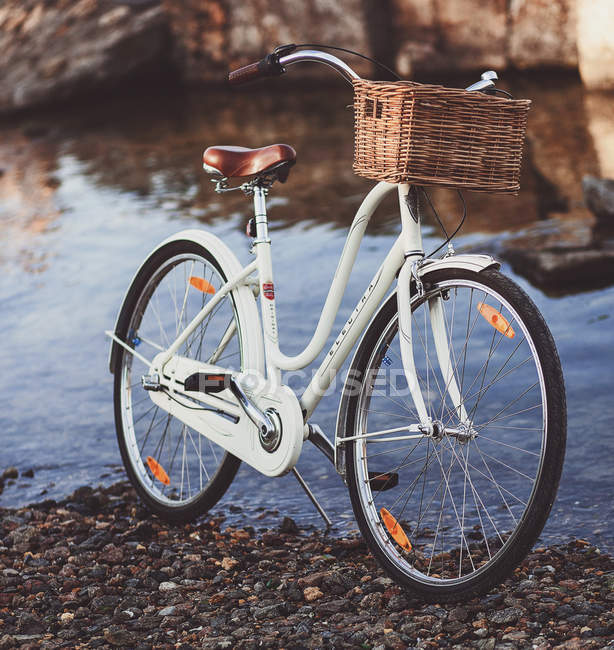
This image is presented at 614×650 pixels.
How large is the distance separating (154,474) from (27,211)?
645cm

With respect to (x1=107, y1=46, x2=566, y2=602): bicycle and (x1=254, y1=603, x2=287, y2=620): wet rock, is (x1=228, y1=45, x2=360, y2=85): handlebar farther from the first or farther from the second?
(x1=254, y1=603, x2=287, y2=620): wet rock

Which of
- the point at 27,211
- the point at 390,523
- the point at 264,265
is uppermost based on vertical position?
the point at 264,265

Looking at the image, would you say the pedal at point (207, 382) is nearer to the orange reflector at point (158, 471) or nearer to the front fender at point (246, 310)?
the front fender at point (246, 310)

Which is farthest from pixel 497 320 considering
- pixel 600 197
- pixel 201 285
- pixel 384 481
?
pixel 600 197

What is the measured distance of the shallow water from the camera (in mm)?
4289

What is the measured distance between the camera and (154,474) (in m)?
4.07

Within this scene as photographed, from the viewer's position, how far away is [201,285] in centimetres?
398

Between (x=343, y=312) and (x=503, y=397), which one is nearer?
(x=503, y=397)

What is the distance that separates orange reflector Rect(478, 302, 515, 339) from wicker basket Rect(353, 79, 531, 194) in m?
0.33

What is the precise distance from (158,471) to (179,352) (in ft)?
1.67

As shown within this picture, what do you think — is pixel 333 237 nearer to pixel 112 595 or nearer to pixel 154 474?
pixel 154 474

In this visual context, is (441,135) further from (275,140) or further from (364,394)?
(275,140)

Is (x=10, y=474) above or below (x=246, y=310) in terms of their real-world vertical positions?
below

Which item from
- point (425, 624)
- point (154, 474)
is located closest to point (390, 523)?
point (425, 624)
